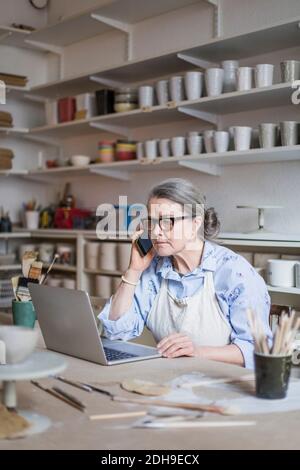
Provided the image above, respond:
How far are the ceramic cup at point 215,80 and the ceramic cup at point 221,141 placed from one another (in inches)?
7.7

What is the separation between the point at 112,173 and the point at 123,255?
2.04 ft

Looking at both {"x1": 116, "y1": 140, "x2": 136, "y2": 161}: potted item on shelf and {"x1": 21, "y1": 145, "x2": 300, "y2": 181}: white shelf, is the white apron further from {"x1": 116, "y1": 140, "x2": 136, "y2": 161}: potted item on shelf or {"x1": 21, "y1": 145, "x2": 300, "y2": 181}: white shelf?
{"x1": 116, "y1": 140, "x2": 136, "y2": 161}: potted item on shelf

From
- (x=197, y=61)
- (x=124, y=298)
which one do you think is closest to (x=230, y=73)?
(x=197, y=61)

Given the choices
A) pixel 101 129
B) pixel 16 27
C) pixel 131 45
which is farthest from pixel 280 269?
pixel 16 27

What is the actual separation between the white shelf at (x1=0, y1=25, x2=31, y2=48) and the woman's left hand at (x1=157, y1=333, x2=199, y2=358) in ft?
9.68

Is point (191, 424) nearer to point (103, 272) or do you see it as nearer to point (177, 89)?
point (177, 89)

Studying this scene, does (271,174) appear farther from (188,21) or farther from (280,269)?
(188,21)

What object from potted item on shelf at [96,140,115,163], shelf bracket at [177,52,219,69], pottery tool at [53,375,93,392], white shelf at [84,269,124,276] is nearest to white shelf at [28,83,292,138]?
potted item on shelf at [96,140,115,163]

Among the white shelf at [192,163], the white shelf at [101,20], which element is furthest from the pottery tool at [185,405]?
the white shelf at [101,20]

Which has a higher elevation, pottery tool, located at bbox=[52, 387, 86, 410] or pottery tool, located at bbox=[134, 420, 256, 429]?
pottery tool, located at bbox=[52, 387, 86, 410]

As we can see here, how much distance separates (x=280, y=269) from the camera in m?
2.87

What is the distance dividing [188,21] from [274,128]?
3.51ft

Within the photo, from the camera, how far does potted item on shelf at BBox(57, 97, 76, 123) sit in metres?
4.12

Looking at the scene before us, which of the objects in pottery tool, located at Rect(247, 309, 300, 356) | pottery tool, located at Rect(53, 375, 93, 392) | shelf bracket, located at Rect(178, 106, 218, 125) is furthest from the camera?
shelf bracket, located at Rect(178, 106, 218, 125)
